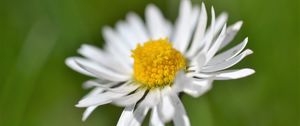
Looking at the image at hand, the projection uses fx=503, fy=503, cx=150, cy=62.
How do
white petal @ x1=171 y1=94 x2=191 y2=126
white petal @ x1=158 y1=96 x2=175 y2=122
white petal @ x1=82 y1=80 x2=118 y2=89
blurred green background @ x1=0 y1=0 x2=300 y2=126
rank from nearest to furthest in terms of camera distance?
white petal @ x1=158 y1=96 x2=175 y2=122 < white petal @ x1=171 y1=94 x2=191 y2=126 < white petal @ x1=82 y1=80 x2=118 y2=89 < blurred green background @ x1=0 y1=0 x2=300 y2=126

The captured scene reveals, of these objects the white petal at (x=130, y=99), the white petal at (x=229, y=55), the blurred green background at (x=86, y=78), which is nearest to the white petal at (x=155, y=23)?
the blurred green background at (x=86, y=78)

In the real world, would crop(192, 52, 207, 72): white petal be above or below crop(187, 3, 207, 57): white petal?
below

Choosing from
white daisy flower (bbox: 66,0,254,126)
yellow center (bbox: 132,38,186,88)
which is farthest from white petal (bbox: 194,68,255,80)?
yellow center (bbox: 132,38,186,88)

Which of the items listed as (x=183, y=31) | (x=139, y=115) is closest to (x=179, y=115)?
(x=139, y=115)

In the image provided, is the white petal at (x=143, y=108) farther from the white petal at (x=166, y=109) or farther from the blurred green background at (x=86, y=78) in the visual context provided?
the blurred green background at (x=86, y=78)

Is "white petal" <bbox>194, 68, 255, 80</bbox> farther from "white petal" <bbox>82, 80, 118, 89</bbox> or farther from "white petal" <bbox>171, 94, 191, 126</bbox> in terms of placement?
"white petal" <bbox>82, 80, 118, 89</bbox>

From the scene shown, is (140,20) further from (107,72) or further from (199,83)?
(199,83)

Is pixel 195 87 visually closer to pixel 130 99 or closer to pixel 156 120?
pixel 156 120
